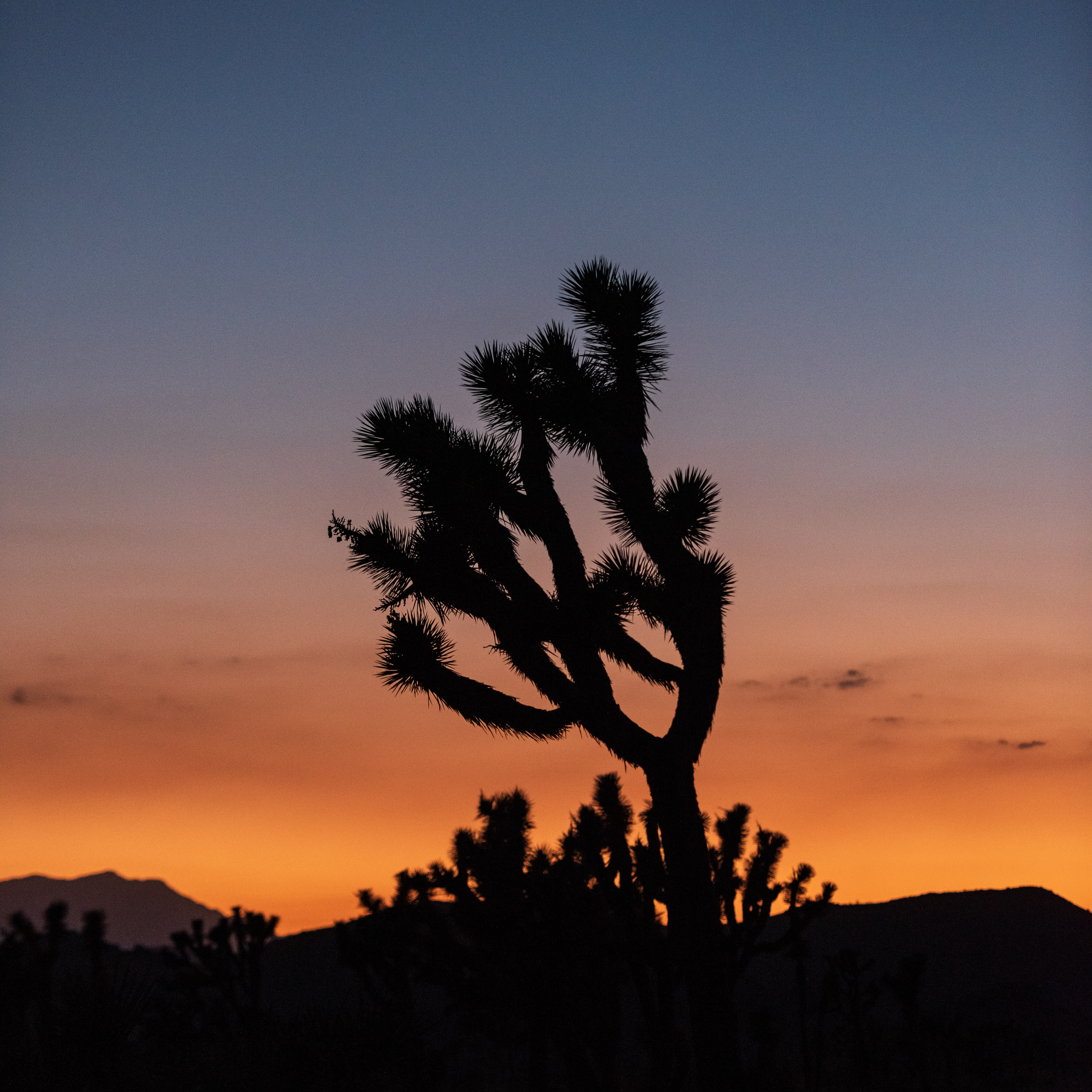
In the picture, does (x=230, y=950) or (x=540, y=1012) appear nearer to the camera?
(x=540, y=1012)

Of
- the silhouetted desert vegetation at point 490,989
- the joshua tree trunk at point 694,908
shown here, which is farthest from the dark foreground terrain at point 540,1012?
the joshua tree trunk at point 694,908

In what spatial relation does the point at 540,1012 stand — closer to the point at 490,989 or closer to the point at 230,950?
the point at 490,989

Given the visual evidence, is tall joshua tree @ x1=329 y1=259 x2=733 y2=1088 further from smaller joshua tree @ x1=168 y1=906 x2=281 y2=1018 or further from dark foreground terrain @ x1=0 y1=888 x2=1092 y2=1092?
smaller joshua tree @ x1=168 y1=906 x2=281 y2=1018

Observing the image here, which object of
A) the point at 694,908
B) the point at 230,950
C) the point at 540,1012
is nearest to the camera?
the point at 694,908

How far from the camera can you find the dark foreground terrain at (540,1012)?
25.7 ft

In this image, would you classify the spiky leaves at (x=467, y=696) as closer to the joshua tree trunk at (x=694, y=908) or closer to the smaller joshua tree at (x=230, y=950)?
the joshua tree trunk at (x=694, y=908)

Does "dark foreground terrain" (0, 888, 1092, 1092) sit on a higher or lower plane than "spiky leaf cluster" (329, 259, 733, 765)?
lower

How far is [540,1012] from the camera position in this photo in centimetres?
966

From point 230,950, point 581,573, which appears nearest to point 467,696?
point 581,573

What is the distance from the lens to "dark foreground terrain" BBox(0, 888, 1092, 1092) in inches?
309

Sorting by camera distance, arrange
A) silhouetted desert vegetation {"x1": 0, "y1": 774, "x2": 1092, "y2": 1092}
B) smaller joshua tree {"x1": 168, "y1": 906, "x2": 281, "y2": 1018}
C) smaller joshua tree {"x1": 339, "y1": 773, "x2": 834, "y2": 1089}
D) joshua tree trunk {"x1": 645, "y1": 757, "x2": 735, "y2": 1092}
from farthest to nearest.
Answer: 1. smaller joshua tree {"x1": 168, "y1": 906, "x2": 281, "y2": 1018}
2. smaller joshua tree {"x1": 339, "y1": 773, "x2": 834, "y2": 1089}
3. joshua tree trunk {"x1": 645, "y1": 757, "x2": 735, "y2": 1092}
4. silhouetted desert vegetation {"x1": 0, "y1": 774, "x2": 1092, "y2": 1092}

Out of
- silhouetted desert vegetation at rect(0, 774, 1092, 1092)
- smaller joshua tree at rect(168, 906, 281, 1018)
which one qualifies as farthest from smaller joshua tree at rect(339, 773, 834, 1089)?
smaller joshua tree at rect(168, 906, 281, 1018)

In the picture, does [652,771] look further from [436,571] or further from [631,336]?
[631,336]

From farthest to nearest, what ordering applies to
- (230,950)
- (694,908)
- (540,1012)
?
(230,950) → (540,1012) → (694,908)
